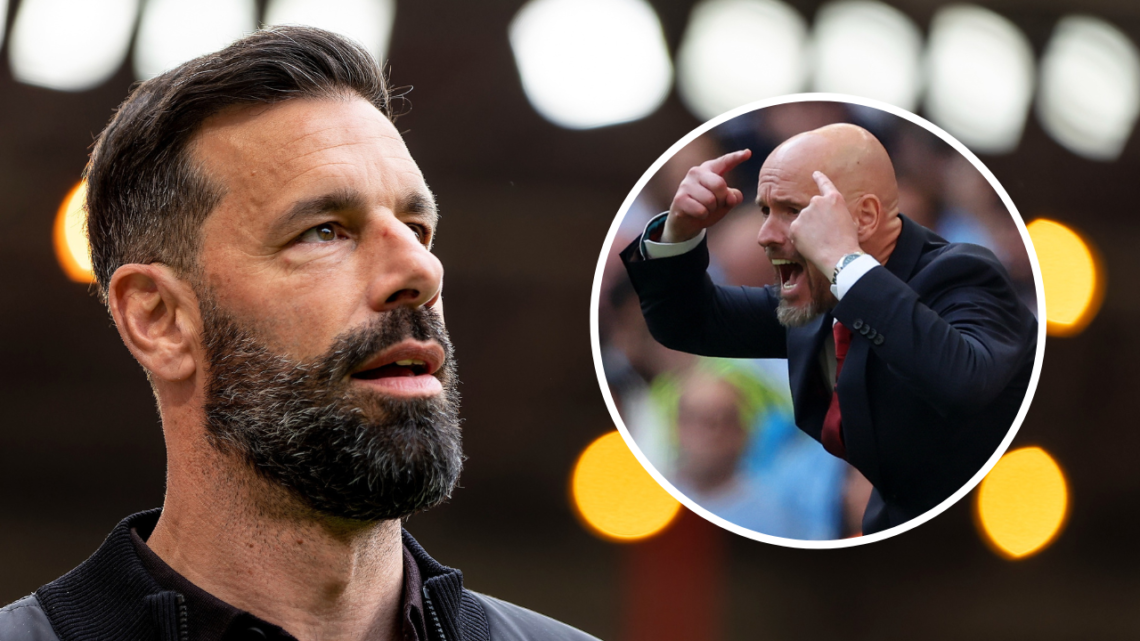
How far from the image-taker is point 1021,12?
1.62 metres

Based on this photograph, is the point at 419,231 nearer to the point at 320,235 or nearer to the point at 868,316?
the point at 320,235

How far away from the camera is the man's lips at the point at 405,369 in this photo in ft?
3.79

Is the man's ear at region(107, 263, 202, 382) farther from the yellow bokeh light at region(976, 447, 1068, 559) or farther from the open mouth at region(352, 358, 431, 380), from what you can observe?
the yellow bokeh light at region(976, 447, 1068, 559)

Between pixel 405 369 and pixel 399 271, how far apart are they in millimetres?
122

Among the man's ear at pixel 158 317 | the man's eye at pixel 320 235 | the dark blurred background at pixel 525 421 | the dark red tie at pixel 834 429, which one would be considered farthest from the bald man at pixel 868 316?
the dark blurred background at pixel 525 421

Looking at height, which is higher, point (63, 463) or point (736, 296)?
point (736, 296)

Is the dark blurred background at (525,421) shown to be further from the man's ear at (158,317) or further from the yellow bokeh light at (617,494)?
the man's ear at (158,317)

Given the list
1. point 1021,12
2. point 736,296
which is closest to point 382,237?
point 736,296

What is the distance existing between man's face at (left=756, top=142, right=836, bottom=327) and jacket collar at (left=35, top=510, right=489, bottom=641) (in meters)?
0.51

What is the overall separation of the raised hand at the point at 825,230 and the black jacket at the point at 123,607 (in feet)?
1.89

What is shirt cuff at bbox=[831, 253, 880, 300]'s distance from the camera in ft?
3.35

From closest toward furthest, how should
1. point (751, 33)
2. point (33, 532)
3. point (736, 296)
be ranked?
point (736, 296) < point (751, 33) < point (33, 532)

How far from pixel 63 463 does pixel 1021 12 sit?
2.78 m

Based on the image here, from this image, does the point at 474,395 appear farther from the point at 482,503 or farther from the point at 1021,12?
the point at 1021,12
